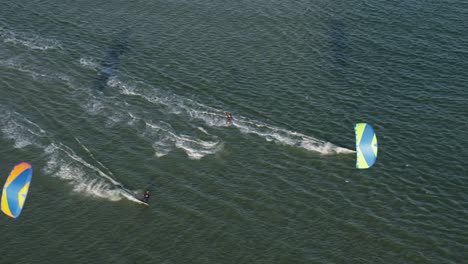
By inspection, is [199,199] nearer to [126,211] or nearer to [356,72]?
[126,211]

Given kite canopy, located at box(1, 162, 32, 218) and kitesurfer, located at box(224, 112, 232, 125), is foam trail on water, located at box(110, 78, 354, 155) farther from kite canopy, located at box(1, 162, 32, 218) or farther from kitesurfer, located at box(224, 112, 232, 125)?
kite canopy, located at box(1, 162, 32, 218)

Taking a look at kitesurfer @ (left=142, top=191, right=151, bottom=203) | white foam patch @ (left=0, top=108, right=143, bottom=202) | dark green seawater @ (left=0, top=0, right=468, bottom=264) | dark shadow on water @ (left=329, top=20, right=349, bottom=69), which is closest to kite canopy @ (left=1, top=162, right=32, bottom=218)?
dark green seawater @ (left=0, top=0, right=468, bottom=264)

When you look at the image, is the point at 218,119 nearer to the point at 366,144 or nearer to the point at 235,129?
the point at 235,129

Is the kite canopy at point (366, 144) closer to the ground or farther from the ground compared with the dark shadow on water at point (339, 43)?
closer to the ground

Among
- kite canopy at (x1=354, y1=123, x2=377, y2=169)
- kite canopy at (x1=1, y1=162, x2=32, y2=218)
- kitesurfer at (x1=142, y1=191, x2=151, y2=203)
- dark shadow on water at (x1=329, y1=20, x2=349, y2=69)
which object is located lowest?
kite canopy at (x1=1, y1=162, x2=32, y2=218)

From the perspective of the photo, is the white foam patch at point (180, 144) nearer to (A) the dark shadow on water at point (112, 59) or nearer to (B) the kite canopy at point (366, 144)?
(A) the dark shadow on water at point (112, 59)

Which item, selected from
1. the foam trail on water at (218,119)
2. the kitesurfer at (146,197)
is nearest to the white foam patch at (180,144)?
the foam trail on water at (218,119)

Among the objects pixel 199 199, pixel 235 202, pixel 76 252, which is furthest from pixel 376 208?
pixel 76 252
